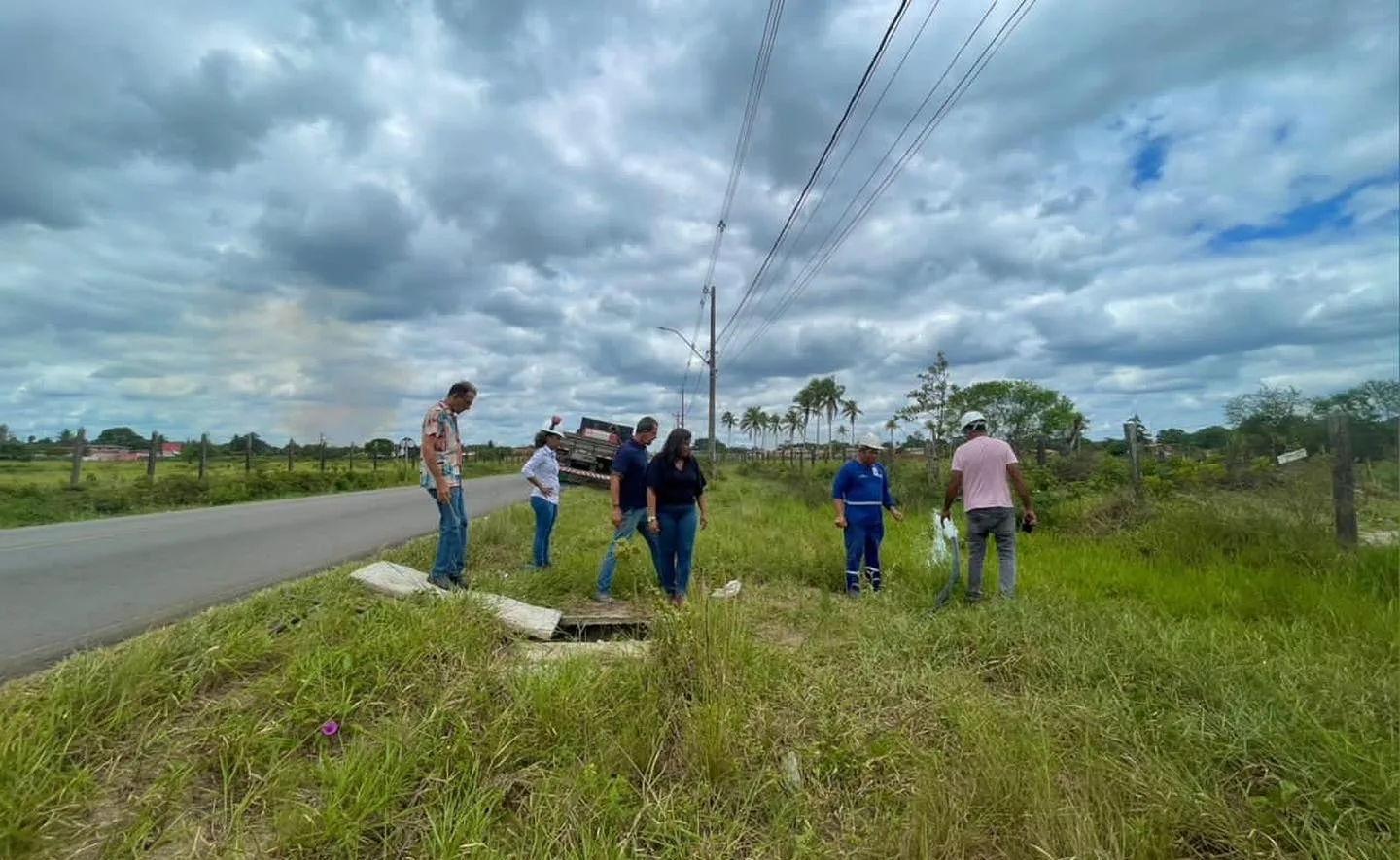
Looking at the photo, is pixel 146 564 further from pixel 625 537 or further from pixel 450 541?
pixel 625 537

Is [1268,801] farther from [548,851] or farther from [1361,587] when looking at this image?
[1361,587]

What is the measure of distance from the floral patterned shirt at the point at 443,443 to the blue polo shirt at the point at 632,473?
1.37 m

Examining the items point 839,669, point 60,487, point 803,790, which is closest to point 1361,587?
point 839,669

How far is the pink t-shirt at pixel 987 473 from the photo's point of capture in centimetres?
548

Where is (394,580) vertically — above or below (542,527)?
below

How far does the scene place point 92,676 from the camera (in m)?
3.15

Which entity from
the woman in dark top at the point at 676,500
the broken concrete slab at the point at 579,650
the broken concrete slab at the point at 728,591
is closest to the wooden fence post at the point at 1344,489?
the broken concrete slab at the point at 728,591

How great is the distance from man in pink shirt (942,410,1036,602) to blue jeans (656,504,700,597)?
230 cm

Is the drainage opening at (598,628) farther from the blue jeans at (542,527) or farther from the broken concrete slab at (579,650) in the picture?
the blue jeans at (542,527)

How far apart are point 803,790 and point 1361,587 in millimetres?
5807

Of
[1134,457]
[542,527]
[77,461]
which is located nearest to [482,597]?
[542,527]

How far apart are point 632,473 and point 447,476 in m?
1.58

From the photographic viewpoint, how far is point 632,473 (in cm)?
614

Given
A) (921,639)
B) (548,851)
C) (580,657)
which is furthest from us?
(921,639)
